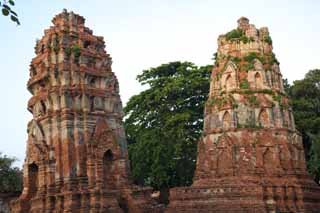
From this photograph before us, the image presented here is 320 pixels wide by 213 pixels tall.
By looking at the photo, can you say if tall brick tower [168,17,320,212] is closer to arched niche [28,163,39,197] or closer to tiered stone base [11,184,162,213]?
tiered stone base [11,184,162,213]

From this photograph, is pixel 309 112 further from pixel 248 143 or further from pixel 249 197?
pixel 249 197

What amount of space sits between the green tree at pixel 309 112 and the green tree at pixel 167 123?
649 centimetres

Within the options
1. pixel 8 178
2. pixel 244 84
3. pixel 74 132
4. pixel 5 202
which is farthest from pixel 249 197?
pixel 8 178

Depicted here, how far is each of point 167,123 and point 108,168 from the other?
9140 millimetres

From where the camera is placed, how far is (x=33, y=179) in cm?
2041

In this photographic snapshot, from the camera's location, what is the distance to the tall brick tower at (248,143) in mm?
20641

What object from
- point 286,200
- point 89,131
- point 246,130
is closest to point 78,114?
point 89,131

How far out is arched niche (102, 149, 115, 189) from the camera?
19.8 metres

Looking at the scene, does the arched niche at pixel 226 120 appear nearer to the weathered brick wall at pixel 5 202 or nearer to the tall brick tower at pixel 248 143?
the tall brick tower at pixel 248 143

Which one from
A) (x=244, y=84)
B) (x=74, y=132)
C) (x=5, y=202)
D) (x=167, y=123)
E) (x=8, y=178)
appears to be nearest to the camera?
(x=74, y=132)

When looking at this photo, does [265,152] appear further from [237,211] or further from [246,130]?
[237,211]

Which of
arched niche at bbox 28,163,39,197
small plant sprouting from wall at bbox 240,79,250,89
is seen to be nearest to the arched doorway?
small plant sprouting from wall at bbox 240,79,250,89

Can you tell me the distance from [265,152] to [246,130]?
1.39 m

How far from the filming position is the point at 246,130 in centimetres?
2208
